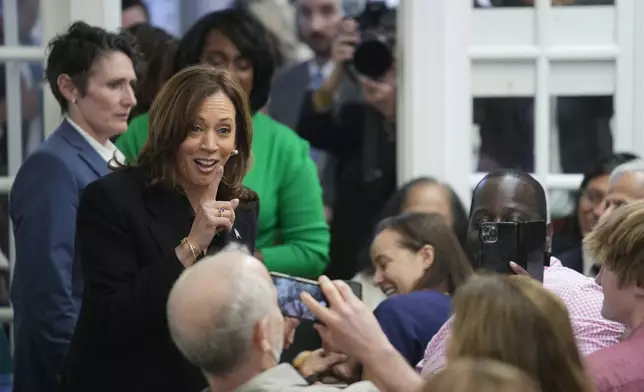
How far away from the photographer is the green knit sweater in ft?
14.1

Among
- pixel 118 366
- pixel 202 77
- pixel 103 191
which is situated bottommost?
pixel 118 366

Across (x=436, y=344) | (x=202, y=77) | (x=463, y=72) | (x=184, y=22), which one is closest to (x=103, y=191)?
(x=202, y=77)

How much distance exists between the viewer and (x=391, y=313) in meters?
3.74

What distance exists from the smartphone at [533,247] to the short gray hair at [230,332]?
93 cm

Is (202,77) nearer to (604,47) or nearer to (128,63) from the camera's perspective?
(128,63)

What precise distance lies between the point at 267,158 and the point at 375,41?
2.96ft

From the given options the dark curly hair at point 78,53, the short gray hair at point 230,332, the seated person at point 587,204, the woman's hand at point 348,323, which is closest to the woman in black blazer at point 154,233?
the woman's hand at point 348,323

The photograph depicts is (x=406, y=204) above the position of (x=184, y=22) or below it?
below

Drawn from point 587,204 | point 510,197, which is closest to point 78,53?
point 510,197

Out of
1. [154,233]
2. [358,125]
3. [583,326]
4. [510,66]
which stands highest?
[510,66]

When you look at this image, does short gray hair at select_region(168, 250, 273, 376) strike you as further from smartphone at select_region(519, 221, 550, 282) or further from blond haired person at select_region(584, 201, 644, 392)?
smartphone at select_region(519, 221, 550, 282)

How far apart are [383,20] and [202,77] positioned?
1.97m

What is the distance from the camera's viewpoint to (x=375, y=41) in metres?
5.11

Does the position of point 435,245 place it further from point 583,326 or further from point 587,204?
point 583,326
